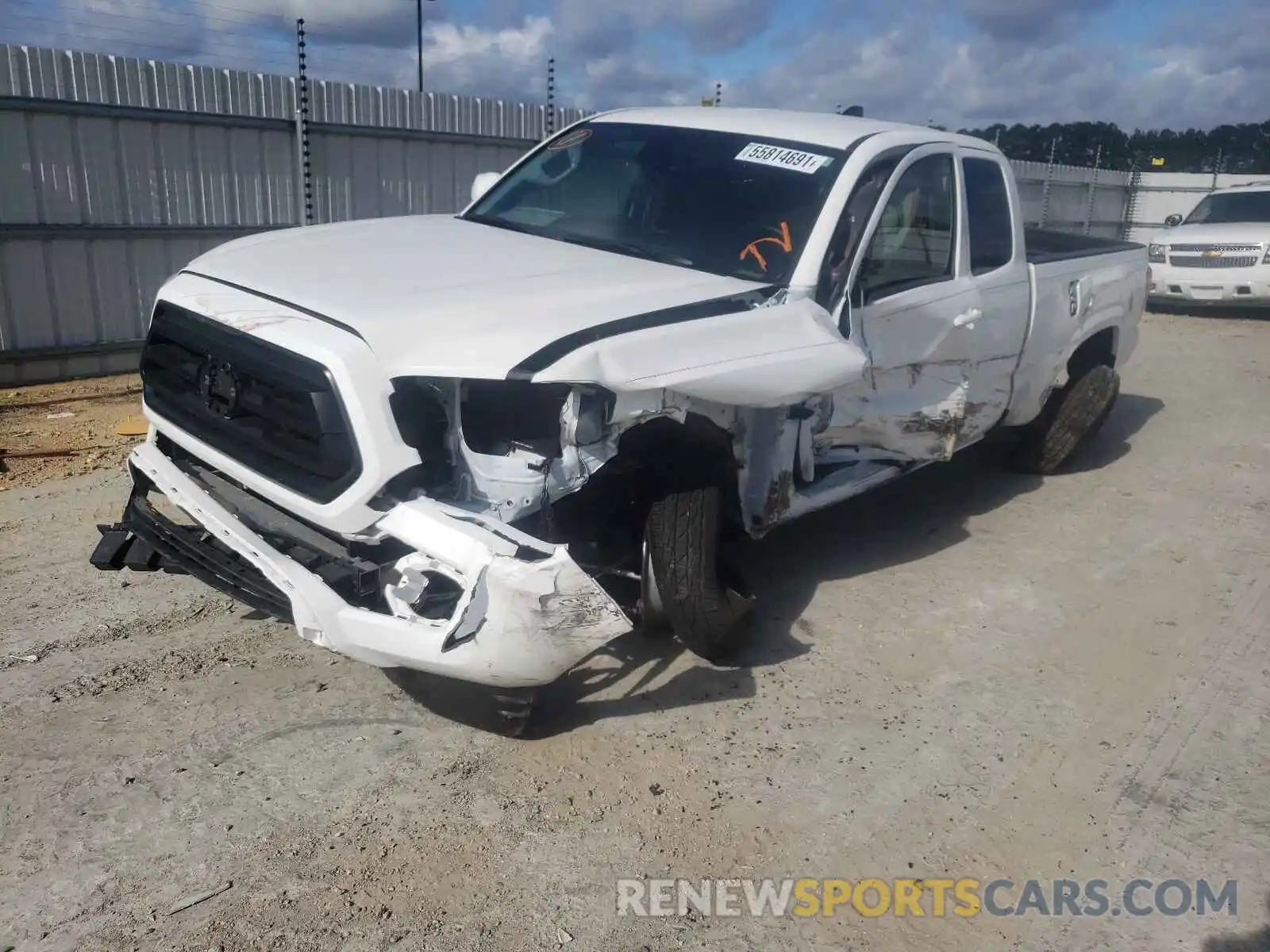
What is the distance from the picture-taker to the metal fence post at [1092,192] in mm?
21219

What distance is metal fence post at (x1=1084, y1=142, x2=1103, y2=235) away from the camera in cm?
2122

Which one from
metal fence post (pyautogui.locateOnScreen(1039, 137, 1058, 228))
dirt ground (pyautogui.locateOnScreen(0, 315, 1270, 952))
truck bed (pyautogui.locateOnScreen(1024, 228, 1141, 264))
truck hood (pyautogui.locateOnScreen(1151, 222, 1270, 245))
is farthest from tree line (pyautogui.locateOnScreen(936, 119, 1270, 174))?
dirt ground (pyautogui.locateOnScreen(0, 315, 1270, 952))

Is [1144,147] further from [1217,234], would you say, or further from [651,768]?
[651,768]

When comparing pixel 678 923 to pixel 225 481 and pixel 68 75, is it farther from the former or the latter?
pixel 68 75

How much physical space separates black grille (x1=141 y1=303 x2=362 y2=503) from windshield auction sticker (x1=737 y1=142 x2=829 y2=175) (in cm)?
230

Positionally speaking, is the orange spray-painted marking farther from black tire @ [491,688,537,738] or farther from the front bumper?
the front bumper

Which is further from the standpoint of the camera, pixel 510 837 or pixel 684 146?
pixel 684 146

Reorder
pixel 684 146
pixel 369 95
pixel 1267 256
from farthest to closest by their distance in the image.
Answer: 1. pixel 1267 256
2. pixel 369 95
3. pixel 684 146

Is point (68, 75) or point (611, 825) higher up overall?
point (68, 75)

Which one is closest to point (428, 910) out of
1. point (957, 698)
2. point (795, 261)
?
point (957, 698)

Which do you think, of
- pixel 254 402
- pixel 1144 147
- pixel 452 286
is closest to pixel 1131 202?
pixel 1144 147

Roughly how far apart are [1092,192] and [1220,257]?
8.48m

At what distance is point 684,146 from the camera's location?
15.5ft

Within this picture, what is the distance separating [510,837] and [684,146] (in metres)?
3.10
